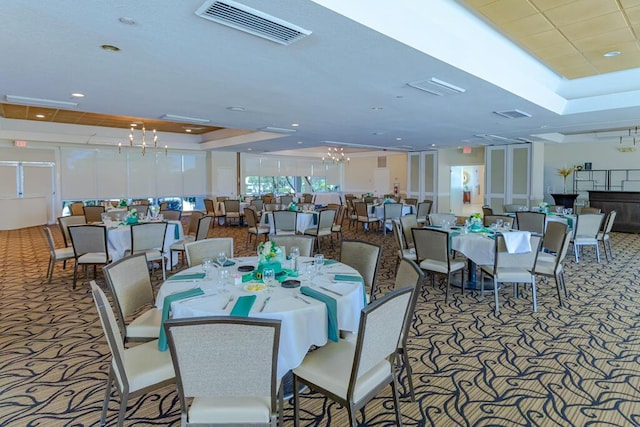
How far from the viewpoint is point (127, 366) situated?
2320mm

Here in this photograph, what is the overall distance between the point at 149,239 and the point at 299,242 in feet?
8.89

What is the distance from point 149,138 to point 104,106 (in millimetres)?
8198

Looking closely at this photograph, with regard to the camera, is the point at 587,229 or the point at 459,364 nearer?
the point at 459,364

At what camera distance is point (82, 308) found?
15.6ft

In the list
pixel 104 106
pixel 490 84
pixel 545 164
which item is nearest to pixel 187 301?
pixel 490 84

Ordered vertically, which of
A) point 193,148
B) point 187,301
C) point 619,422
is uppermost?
point 193,148

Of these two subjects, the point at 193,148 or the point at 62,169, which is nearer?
the point at 62,169

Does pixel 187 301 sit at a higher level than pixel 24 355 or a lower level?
higher

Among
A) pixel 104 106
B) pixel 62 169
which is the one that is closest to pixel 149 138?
pixel 62 169

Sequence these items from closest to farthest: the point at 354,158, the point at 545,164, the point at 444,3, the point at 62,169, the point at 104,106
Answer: the point at 444,3 < the point at 104,106 < the point at 62,169 < the point at 545,164 < the point at 354,158

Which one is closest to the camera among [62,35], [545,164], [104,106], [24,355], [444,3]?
[62,35]

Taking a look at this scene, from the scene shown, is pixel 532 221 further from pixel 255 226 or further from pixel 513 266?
pixel 255 226

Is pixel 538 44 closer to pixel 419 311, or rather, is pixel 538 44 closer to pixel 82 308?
pixel 419 311

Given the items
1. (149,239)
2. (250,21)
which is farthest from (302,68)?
(149,239)
